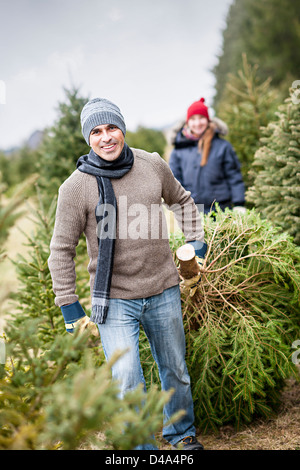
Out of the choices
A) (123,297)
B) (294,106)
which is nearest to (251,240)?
(123,297)

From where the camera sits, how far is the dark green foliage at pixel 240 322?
279cm

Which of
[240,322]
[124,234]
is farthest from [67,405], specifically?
[240,322]

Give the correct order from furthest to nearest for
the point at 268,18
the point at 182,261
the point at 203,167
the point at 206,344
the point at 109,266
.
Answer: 1. the point at 268,18
2. the point at 203,167
3. the point at 206,344
4. the point at 182,261
5. the point at 109,266

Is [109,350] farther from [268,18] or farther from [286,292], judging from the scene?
[268,18]

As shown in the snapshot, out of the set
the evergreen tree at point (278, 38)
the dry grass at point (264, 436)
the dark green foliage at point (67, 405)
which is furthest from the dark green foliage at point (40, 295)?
the evergreen tree at point (278, 38)

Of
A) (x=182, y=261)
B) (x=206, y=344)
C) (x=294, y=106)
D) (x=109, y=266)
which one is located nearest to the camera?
(x=109, y=266)

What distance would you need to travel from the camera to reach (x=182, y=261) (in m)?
2.66

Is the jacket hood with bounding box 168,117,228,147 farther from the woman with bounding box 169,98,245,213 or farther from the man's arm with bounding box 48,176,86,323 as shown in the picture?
the man's arm with bounding box 48,176,86,323

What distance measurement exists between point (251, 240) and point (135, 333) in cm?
115

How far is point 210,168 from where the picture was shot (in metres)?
4.70

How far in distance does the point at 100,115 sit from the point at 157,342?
57.6 inches

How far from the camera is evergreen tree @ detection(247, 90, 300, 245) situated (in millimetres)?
3666

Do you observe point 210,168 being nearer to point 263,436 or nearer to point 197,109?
point 197,109

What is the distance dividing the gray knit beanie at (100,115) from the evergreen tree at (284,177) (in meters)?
1.87
